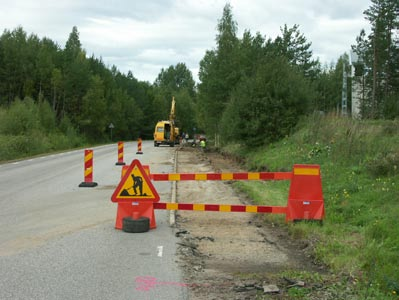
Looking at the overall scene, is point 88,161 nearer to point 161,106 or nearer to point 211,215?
point 211,215

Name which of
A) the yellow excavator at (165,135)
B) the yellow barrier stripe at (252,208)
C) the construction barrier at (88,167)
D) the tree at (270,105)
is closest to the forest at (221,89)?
the tree at (270,105)

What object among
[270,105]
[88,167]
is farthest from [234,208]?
[270,105]

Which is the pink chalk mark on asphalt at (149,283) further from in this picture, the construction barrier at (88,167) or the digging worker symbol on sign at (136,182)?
the construction barrier at (88,167)

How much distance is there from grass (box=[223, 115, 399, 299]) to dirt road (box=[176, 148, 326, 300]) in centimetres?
35

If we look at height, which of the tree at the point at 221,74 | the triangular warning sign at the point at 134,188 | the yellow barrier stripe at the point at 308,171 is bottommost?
the triangular warning sign at the point at 134,188

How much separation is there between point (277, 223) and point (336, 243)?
2.27 metres

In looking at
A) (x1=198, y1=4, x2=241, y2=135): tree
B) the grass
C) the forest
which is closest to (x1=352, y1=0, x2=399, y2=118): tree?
the forest

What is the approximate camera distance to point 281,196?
12805 millimetres

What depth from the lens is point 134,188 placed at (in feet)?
29.8

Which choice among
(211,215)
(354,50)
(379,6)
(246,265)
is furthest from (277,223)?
(354,50)

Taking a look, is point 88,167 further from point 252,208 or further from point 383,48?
point 383,48

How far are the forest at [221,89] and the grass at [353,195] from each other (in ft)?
14.1

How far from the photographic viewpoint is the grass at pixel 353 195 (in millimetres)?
6176

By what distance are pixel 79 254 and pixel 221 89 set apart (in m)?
37.7
